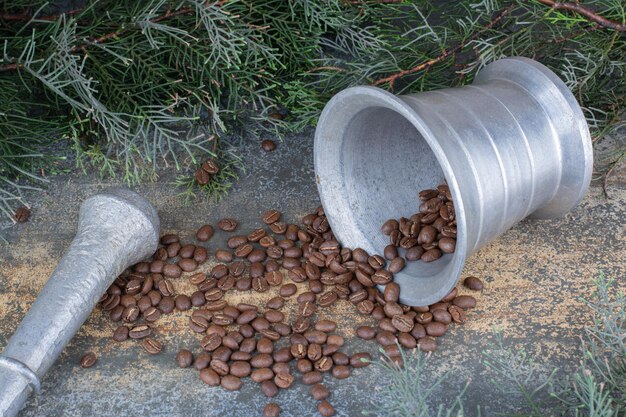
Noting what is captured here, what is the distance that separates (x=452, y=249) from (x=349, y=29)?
0.90 meters

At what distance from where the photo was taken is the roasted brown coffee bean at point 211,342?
211 centimetres

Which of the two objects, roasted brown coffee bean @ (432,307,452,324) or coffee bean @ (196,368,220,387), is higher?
roasted brown coffee bean @ (432,307,452,324)

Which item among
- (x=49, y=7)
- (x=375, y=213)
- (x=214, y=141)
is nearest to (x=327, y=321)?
(x=375, y=213)

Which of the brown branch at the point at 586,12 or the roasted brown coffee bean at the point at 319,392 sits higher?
the brown branch at the point at 586,12

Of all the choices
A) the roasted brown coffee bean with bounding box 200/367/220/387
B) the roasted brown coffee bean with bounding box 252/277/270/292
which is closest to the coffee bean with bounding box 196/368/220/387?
the roasted brown coffee bean with bounding box 200/367/220/387

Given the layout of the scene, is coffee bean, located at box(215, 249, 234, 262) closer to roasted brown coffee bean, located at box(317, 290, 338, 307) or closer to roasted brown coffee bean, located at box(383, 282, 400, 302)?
roasted brown coffee bean, located at box(317, 290, 338, 307)

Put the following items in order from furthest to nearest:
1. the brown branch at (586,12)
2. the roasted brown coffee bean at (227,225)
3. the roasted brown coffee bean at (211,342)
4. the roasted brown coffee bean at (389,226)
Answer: the roasted brown coffee bean at (227,225) → the roasted brown coffee bean at (389,226) → the brown branch at (586,12) → the roasted brown coffee bean at (211,342)

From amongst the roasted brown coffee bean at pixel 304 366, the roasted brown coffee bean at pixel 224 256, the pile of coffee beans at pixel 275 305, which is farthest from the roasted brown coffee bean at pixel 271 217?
the roasted brown coffee bean at pixel 304 366

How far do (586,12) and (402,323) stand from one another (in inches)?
37.7

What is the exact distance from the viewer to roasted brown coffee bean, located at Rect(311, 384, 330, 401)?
77.5 inches

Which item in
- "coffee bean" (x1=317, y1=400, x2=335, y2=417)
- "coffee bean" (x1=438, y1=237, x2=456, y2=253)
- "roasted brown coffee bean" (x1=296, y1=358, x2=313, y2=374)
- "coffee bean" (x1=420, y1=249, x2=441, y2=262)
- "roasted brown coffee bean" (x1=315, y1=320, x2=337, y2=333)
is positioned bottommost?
"roasted brown coffee bean" (x1=296, y1=358, x2=313, y2=374)

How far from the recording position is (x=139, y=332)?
2152 mm

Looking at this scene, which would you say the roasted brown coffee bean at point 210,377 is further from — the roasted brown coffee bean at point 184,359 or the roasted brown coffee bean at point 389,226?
the roasted brown coffee bean at point 389,226

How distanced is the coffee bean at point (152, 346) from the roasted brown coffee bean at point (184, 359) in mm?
62
